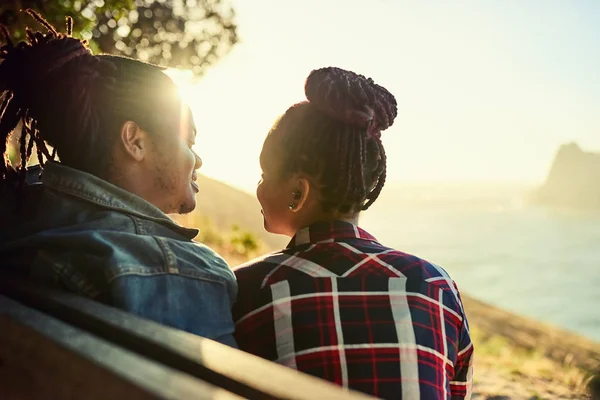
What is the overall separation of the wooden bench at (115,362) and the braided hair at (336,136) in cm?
101

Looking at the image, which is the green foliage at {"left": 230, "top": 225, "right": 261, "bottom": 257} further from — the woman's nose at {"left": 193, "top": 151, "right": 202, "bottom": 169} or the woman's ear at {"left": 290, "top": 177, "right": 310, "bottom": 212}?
the woman's ear at {"left": 290, "top": 177, "right": 310, "bottom": 212}

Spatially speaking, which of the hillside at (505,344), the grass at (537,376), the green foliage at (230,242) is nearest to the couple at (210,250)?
the hillside at (505,344)

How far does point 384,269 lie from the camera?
5.75ft

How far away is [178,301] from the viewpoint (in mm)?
1418

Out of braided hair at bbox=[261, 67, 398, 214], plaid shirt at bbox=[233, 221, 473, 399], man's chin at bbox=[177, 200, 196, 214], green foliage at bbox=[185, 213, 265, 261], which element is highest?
braided hair at bbox=[261, 67, 398, 214]

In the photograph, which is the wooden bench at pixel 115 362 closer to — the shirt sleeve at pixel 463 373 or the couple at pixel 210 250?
the couple at pixel 210 250

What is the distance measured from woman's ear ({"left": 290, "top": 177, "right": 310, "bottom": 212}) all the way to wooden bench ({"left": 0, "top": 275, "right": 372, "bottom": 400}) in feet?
3.25

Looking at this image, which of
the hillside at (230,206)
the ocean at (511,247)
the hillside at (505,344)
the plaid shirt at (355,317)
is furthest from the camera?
the ocean at (511,247)

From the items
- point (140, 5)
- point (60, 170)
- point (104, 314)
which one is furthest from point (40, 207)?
point (140, 5)

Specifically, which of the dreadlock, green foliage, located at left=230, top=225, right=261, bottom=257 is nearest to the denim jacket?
the dreadlock

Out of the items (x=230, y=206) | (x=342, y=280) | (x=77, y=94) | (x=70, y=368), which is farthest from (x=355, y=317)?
(x=230, y=206)

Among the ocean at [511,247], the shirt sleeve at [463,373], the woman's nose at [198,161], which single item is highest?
the woman's nose at [198,161]

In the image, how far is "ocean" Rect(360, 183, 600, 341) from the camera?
58625 millimetres

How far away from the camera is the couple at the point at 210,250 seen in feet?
4.78
